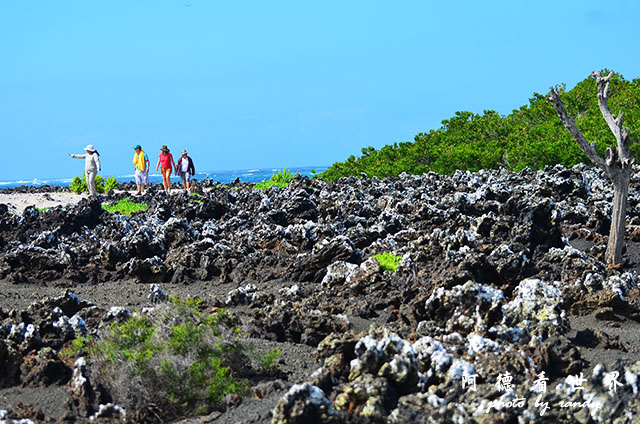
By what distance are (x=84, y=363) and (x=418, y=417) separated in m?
2.72

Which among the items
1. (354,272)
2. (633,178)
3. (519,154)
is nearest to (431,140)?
(519,154)

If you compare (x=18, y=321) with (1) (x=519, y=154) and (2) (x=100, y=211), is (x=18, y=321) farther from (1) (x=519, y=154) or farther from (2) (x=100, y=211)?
(1) (x=519, y=154)

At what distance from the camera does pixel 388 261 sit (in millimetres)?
10219

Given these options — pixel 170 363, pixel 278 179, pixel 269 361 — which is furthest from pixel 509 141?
pixel 170 363

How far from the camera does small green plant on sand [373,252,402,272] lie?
9977 mm

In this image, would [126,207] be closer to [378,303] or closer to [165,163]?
[165,163]

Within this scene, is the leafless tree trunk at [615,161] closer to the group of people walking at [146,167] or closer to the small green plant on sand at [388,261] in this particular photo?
the small green plant on sand at [388,261]

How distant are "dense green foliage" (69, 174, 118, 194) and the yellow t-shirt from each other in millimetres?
3047

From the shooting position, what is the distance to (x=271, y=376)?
6.35 m

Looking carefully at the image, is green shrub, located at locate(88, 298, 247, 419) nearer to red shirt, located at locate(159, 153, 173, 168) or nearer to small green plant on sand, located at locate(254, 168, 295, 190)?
small green plant on sand, located at locate(254, 168, 295, 190)

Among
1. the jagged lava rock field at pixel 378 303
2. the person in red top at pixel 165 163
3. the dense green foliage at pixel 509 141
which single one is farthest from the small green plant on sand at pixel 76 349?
the person in red top at pixel 165 163

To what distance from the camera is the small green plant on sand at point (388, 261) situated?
393 inches

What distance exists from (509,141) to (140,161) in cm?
1394

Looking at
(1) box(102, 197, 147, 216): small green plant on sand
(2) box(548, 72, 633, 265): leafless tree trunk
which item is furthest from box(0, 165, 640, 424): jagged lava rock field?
(1) box(102, 197, 147, 216): small green plant on sand
